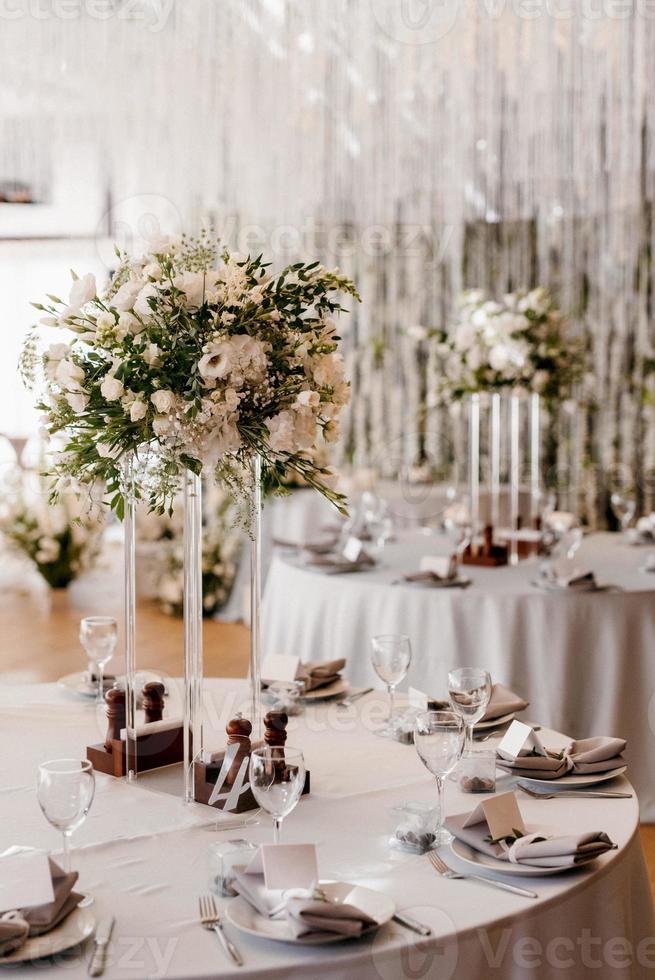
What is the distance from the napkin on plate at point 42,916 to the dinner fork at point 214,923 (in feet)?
0.56

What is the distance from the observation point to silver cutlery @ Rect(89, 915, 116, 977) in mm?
1343

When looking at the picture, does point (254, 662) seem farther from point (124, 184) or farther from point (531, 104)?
point (124, 184)

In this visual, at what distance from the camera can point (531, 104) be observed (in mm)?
5891

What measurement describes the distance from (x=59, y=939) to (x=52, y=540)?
6526 mm

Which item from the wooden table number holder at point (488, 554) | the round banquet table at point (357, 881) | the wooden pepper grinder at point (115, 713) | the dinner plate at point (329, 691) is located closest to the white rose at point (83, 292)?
the wooden pepper grinder at point (115, 713)

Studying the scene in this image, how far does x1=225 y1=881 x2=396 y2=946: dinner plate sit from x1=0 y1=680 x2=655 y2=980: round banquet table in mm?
15

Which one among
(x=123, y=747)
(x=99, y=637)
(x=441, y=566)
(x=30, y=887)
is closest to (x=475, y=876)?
(x=30, y=887)

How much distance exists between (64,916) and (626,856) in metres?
0.87

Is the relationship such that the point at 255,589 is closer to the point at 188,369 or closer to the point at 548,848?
the point at 188,369

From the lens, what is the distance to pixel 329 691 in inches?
102

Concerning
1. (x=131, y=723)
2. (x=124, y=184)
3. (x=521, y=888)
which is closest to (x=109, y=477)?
(x=131, y=723)

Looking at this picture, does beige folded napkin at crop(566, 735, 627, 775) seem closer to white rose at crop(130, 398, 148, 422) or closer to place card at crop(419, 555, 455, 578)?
white rose at crop(130, 398, 148, 422)

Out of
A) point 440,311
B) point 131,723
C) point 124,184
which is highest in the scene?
point 124,184

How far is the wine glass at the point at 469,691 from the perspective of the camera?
2088mm
